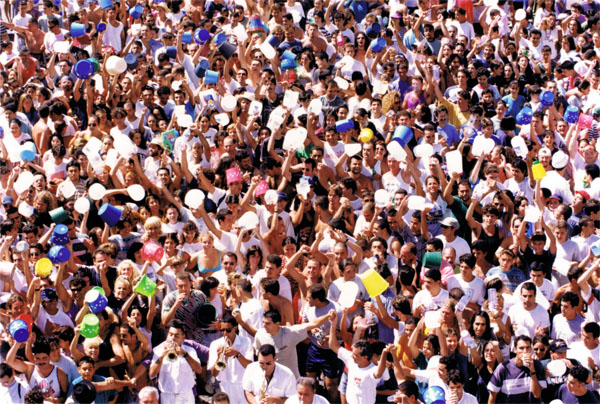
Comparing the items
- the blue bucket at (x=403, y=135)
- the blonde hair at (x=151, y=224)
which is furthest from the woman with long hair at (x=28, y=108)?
the blue bucket at (x=403, y=135)

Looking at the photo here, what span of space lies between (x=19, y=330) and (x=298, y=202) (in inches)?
139

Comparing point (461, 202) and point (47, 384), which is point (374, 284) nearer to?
point (461, 202)

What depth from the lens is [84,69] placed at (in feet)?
43.6

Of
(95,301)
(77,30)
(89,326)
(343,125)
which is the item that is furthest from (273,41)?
(89,326)

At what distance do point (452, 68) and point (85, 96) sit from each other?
15.0ft

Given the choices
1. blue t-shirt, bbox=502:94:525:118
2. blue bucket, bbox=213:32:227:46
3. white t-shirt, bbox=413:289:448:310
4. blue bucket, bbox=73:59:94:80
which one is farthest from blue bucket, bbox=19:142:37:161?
blue t-shirt, bbox=502:94:525:118

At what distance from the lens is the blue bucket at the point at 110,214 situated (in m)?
10.9

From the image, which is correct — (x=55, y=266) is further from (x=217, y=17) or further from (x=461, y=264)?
(x=217, y=17)

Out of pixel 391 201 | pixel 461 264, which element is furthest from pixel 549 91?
pixel 461 264

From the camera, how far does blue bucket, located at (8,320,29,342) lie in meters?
9.12

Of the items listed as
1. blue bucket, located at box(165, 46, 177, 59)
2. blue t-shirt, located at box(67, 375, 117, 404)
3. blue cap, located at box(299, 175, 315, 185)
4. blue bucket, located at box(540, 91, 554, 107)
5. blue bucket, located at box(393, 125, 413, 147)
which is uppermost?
blue bucket, located at box(540, 91, 554, 107)

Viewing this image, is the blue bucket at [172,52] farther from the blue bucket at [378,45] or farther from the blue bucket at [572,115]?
the blue bucket at [572,115]

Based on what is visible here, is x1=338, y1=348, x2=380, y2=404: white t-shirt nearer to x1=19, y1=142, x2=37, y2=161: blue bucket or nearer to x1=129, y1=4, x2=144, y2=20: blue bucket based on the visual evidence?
x1=19, y1=142, x2=37, y2=161: blue bucket

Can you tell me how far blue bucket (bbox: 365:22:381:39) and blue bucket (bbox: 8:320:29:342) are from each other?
23.7ft
